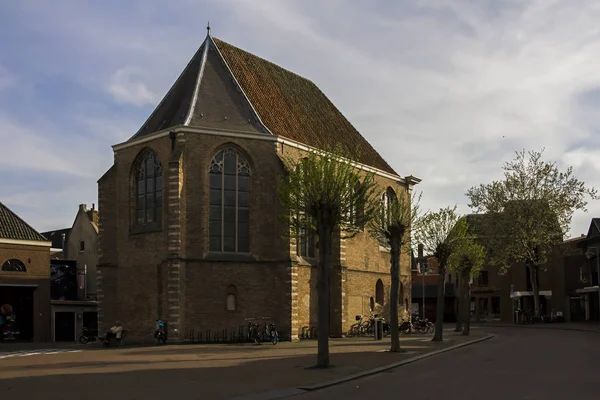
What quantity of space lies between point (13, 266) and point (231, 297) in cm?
1581

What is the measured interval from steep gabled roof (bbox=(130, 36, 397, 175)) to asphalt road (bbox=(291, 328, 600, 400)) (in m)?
14.9

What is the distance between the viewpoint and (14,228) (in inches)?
1642

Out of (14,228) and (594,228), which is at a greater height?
(594,228)

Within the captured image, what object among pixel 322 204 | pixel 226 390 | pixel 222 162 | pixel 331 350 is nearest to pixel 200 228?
pixel 222 162

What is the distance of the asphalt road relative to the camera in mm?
13766

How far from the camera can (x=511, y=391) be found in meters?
14.1

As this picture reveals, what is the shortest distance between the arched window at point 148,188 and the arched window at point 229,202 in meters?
2.79

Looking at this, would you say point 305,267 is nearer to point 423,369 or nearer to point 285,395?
point 423,369

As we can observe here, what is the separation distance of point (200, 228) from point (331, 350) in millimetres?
9905

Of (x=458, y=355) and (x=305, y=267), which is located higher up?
(x=305, y=267)

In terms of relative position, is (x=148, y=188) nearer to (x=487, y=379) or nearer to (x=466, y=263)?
(x=466, y=263)

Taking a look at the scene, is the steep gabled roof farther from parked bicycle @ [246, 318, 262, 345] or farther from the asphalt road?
the asphalt road

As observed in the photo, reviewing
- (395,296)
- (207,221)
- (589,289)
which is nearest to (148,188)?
(207,221)

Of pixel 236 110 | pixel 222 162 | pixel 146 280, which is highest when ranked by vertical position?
pixel 236 110
